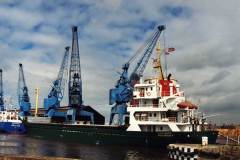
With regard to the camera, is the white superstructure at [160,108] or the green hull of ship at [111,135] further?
the white superstructure at [160,108]

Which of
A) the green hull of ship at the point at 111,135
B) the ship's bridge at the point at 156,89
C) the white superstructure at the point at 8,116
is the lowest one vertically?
the green hull of ship at the point at 111,135

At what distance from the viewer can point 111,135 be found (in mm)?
67250

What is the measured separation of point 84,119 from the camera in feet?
337

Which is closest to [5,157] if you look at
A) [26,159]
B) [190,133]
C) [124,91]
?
[26,159]

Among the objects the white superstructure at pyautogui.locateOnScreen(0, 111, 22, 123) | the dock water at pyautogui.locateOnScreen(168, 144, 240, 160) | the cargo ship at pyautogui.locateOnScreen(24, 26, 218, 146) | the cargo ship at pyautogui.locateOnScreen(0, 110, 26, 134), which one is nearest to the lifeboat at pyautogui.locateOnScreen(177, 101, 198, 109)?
the cargo ship at pyautogui.locateOnScreen(24, 26, 218, 146)

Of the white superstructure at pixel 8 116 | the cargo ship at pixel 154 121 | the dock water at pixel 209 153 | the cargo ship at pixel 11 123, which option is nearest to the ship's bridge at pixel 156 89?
the cargo ship at pixel 154 121

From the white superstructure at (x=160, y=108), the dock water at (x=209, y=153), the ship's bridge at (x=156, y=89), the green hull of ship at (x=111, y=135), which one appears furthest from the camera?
the ship's bridge at (x=156, y=89)

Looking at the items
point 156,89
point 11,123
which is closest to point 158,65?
point 156,89

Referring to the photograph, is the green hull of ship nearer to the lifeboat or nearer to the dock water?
the lifeboat

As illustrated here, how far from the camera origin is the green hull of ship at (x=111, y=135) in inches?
2263

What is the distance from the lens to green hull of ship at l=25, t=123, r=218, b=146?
57.5 meters

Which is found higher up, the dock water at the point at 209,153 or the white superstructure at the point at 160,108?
the white superstructure at the point at 160,108

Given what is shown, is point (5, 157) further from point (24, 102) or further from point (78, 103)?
point (24, 102)

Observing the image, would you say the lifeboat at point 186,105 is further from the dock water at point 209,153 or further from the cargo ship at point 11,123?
the cargo ship at point 11,123
